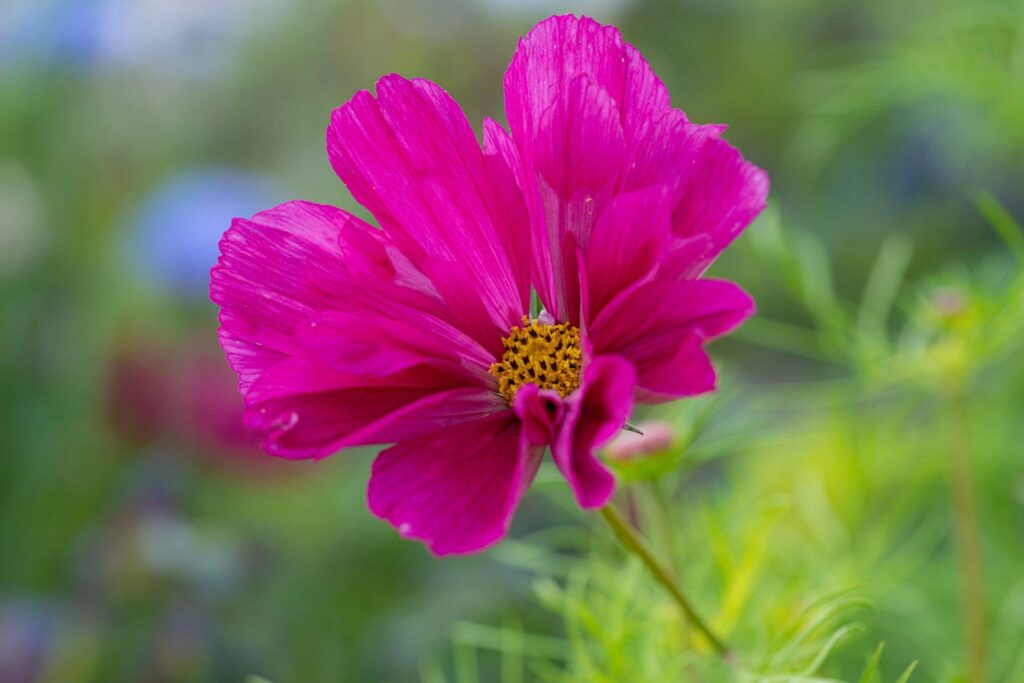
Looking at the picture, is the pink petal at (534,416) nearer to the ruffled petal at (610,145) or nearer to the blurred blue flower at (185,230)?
the ruffled petal at (610,145)

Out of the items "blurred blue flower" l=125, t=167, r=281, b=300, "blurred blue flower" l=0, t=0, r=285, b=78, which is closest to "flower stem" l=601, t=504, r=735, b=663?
"blurred blue flower" l=125, t=167, r=281, b=300

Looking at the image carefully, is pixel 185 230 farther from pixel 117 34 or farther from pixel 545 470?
pixel 545 470

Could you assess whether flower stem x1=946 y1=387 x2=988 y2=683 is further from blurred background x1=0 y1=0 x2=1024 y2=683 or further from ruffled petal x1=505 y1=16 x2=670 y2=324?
ruffled petal x1=505 y1=16 x2=670 y2=324

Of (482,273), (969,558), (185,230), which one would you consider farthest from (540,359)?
(185,230)

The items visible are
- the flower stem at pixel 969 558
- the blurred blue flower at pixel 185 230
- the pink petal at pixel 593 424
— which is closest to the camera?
the pink petal at pixel 593 424

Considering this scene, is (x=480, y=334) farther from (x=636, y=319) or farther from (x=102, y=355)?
(x=102, y=355)

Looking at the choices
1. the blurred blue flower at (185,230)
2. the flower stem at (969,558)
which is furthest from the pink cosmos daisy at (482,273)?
the blurred blue flower at (185,230)
